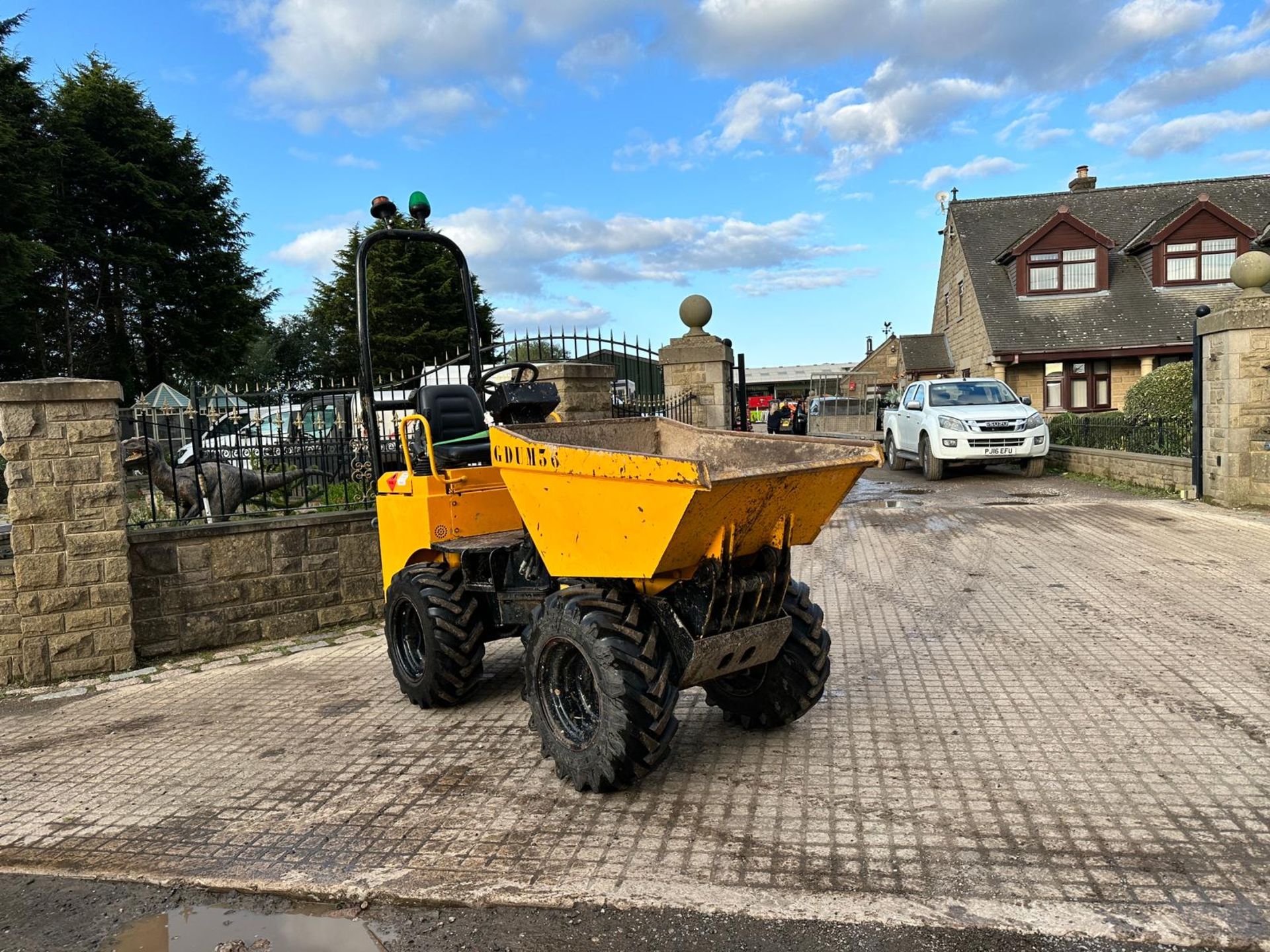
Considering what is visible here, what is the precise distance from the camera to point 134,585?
6.74m

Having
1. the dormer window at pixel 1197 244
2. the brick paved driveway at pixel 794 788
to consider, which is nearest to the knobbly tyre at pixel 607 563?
the brick paved driveway at pixel 794 788

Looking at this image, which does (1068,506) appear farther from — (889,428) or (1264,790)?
(1264,790)

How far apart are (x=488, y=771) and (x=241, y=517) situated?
4.25 metres

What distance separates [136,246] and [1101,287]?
31.3 metres

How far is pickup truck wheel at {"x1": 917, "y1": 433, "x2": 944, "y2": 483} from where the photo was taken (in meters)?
14.8

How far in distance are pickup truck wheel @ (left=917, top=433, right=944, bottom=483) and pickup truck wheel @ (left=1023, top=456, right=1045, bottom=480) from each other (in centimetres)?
134

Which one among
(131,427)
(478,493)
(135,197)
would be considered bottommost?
(478,493)

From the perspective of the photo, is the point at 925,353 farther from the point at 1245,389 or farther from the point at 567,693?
the point at 567,693

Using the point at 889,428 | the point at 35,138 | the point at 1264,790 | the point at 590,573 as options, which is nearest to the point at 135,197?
the point at 35,138

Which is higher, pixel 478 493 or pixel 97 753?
pixel 478 493

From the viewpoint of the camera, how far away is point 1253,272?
1079 centimetres

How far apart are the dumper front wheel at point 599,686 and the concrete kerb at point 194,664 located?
3.63 metres

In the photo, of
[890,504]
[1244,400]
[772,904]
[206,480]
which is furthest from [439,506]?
[1244,400]

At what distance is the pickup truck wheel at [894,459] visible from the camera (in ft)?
58.0
